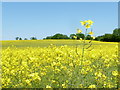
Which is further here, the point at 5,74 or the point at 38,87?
the point at 5,74

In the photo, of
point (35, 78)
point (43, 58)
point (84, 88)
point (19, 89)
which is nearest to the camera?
point (35, 78)

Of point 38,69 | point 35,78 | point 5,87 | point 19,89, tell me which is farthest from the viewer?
point 38,69

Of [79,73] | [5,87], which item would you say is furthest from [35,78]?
[5,87]

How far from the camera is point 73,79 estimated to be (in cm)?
382

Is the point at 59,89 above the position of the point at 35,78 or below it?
below

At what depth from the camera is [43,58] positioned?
236 inches

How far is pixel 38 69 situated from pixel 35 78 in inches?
86.6

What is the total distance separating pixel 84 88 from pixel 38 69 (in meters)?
1.94

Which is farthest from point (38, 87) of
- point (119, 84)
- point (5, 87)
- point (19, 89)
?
point (119, 84)

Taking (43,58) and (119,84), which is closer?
(119,84)

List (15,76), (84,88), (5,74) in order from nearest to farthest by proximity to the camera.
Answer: (84,88), (15,76), (5,74)

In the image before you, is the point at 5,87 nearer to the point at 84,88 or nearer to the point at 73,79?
the point at 73,79

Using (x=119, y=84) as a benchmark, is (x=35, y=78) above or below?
above

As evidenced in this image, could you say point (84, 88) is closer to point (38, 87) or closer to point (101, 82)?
point (101, 82)
